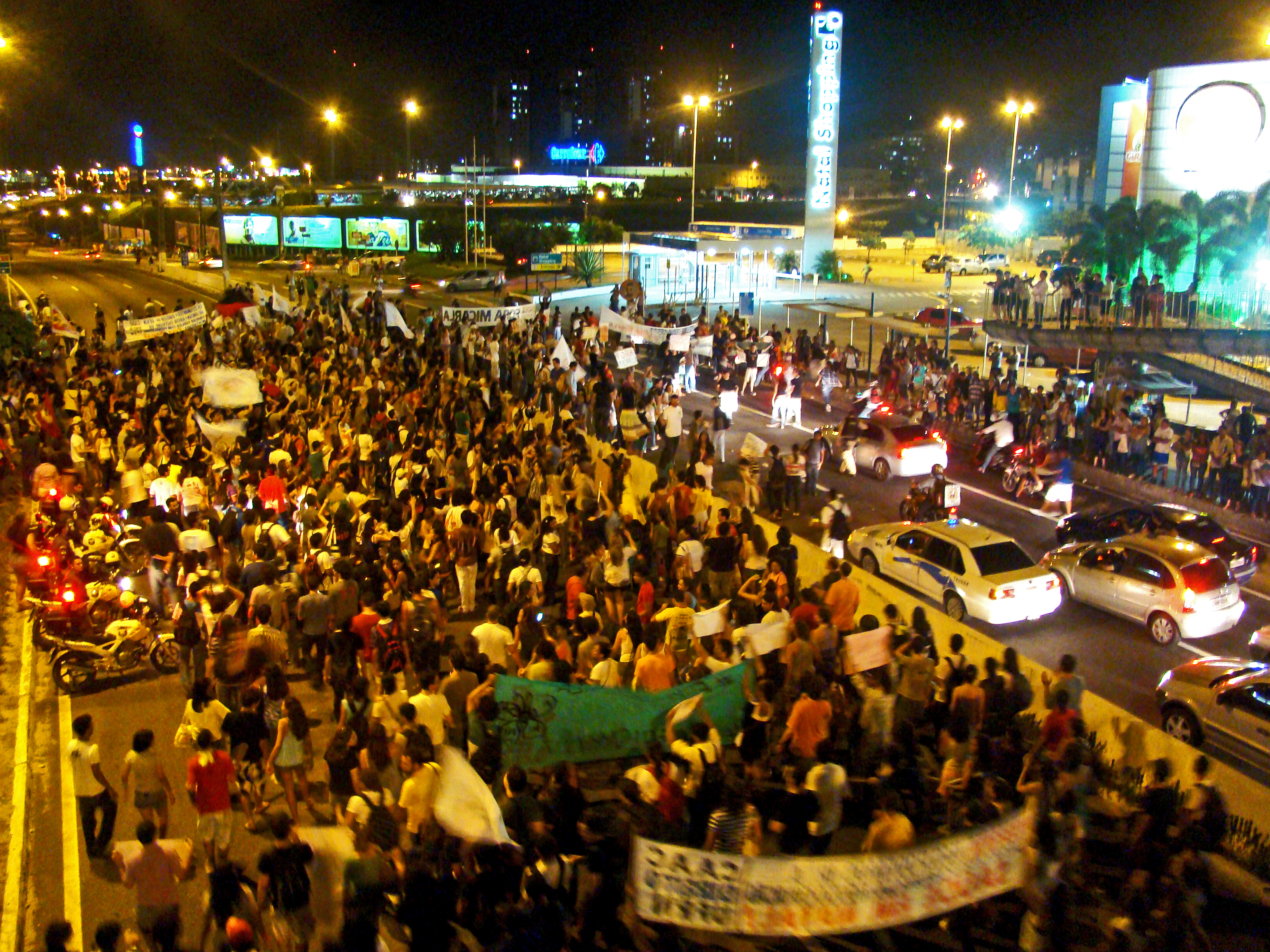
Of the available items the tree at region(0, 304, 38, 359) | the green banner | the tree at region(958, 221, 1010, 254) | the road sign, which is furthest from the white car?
the tree at region(958, 221, 1010, 254)

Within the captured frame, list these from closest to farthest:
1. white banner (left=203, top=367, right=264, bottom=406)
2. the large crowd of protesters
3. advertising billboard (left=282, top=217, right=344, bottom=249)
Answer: the large crowd of protesters → white banner (left=203, top=367, right=264, bottom=406) → advertising billboard (left=282, top=217, right=344, bottom=249)

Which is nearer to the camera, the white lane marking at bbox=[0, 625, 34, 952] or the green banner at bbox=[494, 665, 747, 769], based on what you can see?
the white lane marking at bbox=[0, 625, 34, 952]

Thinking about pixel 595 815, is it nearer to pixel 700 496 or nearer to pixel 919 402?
pixel 700 496

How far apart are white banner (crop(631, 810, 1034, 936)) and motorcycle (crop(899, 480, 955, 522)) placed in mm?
10673

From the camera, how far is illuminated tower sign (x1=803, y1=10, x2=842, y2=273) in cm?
5300

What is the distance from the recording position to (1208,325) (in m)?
33.5

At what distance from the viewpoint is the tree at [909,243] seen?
82894 mm

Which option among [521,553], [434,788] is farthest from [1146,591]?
[434,788]

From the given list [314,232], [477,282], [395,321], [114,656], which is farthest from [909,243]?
[114,656]

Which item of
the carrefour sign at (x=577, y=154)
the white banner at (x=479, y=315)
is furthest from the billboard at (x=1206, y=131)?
the carrefour sign at (x=577, y=154)

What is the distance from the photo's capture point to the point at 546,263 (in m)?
59.0

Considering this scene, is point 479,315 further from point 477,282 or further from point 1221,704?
point 477,282

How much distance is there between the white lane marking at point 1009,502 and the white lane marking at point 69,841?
42.4ft

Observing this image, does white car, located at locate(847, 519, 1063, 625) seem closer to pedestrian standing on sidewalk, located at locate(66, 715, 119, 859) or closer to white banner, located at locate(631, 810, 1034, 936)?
white banner, located at locate(631, 810, 1034, 936)
